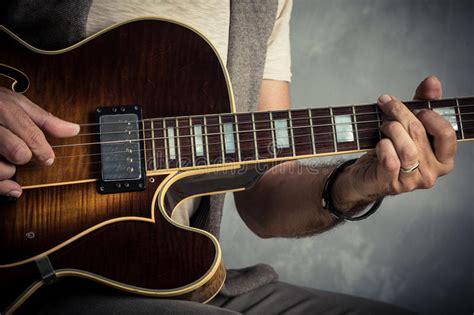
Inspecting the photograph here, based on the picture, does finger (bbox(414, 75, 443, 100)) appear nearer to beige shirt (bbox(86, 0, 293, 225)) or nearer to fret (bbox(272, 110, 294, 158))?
fret (bbox(272, 110, 294, 158))

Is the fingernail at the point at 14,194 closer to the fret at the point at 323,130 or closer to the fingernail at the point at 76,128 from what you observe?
the fingernail at the point at 76,128

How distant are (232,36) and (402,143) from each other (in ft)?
2.00

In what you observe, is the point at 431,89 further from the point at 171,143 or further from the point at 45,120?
the point at 45,120

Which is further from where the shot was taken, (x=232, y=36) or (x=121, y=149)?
(x=232, y=36)

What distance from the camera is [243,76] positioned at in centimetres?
139

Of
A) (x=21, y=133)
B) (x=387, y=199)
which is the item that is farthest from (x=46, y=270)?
(x=387, y=199)

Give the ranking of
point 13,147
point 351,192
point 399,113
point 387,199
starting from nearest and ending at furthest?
point 13,147 < point 399,113 < point 351,192 < point 387,199

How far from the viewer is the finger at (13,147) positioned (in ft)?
2.92

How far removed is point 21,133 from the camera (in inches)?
35.4

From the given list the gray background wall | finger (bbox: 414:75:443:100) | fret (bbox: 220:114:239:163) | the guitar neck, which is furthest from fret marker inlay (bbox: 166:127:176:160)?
the gray background wall

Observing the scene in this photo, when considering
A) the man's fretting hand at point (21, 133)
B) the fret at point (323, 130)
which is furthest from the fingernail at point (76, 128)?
the fret at point (323, 130)

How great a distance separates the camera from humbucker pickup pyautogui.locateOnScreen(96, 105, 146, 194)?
954mm

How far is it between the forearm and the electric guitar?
0.25 meters

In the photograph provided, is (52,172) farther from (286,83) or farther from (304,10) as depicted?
(304,10)
